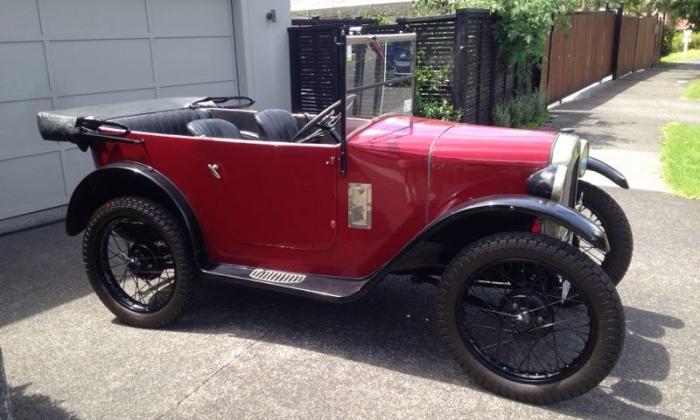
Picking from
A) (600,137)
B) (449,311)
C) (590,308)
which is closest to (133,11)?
(449,311)

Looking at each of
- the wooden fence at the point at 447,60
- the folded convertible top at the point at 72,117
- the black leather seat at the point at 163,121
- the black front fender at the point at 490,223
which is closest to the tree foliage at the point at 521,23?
the wooden fence at the point at 447,60

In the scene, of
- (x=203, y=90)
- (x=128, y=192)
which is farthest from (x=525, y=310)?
(x=203, y=90)

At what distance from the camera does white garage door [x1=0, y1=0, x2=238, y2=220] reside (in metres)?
5.55

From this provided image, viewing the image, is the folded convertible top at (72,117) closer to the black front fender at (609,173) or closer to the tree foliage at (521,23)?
the black front fender at (609,173)

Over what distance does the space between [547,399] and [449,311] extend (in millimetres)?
591

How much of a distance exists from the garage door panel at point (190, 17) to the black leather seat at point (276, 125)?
11.9 ft

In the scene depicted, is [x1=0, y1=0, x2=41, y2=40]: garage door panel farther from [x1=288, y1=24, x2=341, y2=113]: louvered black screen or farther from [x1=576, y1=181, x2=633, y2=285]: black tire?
[x1=576, y1=181, x2=633, y2=285]: black tire

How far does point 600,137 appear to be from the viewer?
9.66 meters

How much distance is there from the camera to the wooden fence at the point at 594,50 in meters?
13.3

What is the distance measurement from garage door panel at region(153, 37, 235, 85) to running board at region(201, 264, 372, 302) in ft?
13.9

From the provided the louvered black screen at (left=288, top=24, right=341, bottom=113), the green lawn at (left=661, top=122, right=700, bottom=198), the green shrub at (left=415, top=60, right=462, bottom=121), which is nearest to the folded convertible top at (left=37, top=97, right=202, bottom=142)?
the green shrub at (left=415, top=60, right=462, bottom=121)

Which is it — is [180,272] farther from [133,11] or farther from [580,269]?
[133,11]

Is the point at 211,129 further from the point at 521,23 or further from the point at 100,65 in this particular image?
the point at 521,23

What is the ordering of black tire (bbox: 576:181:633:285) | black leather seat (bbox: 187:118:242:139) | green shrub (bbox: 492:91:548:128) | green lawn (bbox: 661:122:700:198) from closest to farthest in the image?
black tire (bbox: 576:181:633:285) < black leather seat (bbox: 187:118:242:139) < green lawn (bbox: 661:122:700:198) < green shrub (bbox: 492:91:548:128)
